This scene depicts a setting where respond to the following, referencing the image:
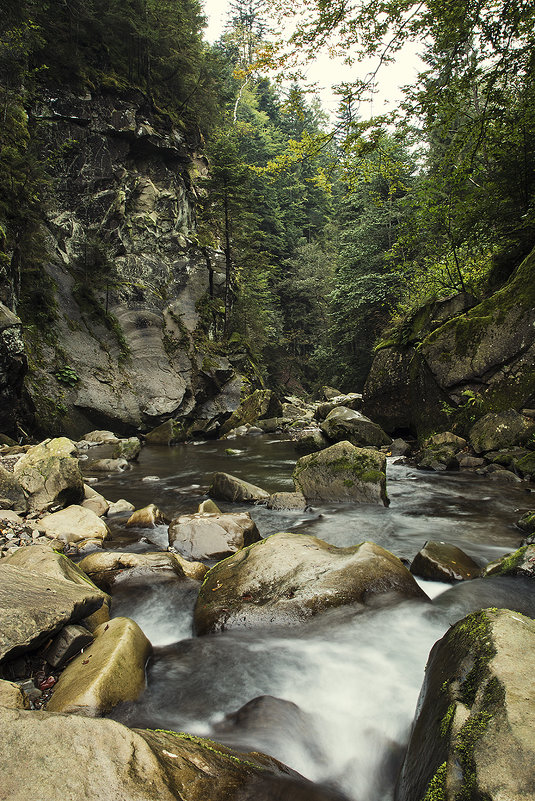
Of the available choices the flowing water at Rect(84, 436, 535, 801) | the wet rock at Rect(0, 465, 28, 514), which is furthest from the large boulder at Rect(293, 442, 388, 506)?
the wet rock at Rect(0, 465, 28, 514)

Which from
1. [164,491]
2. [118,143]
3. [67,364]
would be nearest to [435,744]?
[164,491]

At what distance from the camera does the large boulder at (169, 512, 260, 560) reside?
5.50 metres

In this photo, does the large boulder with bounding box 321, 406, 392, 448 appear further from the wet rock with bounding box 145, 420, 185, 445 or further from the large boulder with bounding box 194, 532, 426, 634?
the large boulder with bounding box 194, 532, 426, 634

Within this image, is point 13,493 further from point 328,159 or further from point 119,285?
point 328,159

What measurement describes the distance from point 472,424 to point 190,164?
73.0ft

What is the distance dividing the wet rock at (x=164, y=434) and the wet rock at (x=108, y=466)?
4.64m

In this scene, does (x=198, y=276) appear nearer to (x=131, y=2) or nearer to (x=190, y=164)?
(x=190, y=164)

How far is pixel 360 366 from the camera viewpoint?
25.7m

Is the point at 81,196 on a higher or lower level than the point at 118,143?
lower

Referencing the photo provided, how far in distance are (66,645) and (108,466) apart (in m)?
9.03

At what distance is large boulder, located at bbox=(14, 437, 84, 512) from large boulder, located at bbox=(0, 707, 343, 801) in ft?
18.3

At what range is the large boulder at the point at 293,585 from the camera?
3691 mm

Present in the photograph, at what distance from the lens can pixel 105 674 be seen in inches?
102

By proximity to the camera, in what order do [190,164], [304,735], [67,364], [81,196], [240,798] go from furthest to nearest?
[190,164]
[81,196]
[67,364]
[304,735]
[240,798]
